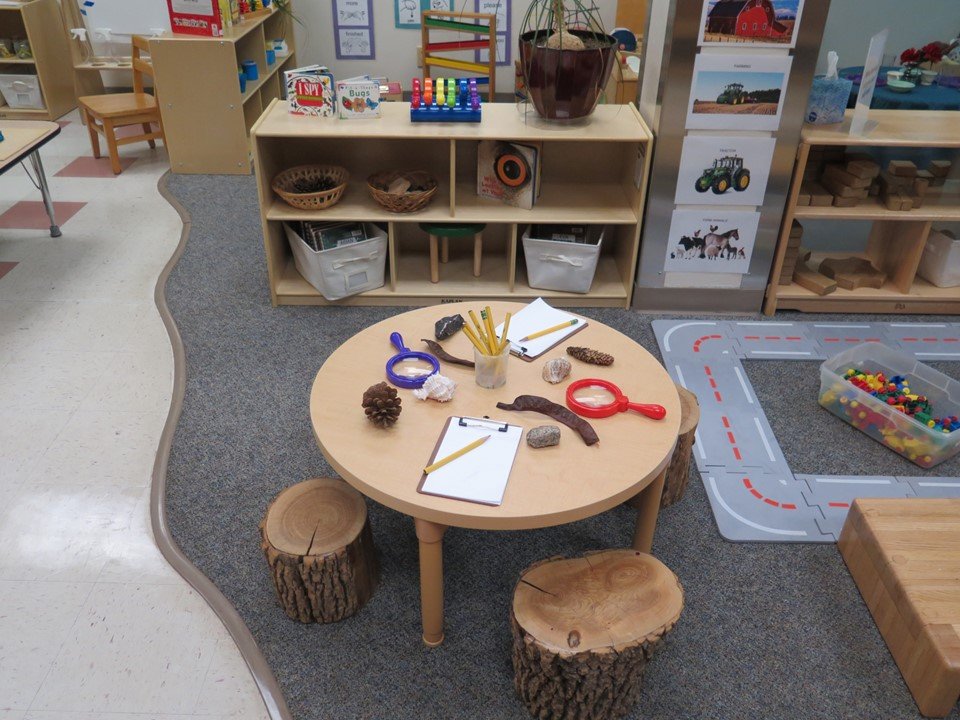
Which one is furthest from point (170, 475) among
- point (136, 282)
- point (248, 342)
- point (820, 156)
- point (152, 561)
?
point (820, 156)

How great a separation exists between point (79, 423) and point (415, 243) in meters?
1.68

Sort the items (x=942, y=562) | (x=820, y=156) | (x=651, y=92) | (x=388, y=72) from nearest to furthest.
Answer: (x=942, y=562)
(x=651, y=92)
(x=820, y=156)
(x=388, y=72)

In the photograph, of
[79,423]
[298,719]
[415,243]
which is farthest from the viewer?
[415,243]

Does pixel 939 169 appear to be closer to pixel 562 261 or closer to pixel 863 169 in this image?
pixel 863 169

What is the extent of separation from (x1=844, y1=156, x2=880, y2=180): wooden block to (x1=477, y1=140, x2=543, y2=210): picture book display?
1.30m

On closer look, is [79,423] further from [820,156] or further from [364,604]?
[820,156]

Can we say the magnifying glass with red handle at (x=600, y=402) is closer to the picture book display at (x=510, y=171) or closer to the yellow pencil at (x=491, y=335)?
the yellow pencil at (x=491, y=335)

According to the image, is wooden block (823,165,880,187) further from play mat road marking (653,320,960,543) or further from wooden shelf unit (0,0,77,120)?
wooden shelf unit (0,0,77,120)

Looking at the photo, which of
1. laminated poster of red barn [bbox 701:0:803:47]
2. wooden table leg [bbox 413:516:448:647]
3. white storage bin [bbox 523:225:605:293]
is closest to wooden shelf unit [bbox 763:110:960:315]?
laminated poster of red barn [bbox 701:0:803:47]

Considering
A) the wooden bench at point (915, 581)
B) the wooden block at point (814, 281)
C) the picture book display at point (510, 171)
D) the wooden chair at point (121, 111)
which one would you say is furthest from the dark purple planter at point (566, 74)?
the wooden chair at point (121, 111)

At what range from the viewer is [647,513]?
6.48 feet

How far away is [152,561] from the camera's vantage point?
2129 mm

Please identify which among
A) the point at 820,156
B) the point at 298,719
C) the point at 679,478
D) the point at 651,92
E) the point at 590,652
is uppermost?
the point at 651,92

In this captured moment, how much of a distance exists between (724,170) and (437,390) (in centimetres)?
177
